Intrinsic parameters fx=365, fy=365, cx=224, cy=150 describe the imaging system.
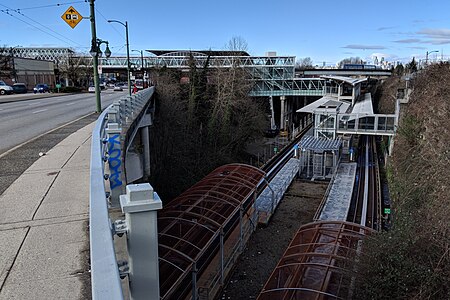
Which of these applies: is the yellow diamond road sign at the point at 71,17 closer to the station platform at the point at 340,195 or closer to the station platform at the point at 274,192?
the station platform at the point at 274,192

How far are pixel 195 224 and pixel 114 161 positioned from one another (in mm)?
6213

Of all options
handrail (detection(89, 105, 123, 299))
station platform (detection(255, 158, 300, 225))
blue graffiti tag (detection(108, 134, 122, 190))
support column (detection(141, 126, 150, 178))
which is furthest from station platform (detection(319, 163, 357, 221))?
handrail (detection(89, 105, 123, 299))

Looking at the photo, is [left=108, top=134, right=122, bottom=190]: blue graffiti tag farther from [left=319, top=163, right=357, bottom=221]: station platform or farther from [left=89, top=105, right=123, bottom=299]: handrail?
[left=319, top=163, right=357, bottom=221]: station platform

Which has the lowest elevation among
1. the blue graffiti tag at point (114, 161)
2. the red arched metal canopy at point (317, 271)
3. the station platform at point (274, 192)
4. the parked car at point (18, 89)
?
the station platform at point (274, 192)

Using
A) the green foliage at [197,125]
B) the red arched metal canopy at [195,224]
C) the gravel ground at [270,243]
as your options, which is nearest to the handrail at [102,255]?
the red arched metal canopy at [195,224]

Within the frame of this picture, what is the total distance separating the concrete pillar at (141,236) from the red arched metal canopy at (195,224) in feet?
21.7

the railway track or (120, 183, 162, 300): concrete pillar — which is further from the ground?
(120, 183, 162, 300): concrete pillar

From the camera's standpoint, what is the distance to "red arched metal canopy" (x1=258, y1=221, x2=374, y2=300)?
34.5 feet

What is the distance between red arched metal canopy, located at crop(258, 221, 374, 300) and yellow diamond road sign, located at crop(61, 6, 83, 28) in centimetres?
1374

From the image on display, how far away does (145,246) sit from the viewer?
2.94 m

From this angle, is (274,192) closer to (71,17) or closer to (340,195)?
(340,195)

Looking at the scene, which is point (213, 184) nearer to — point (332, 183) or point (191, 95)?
point (332, 183)

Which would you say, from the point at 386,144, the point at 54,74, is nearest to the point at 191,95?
the point at 386,144

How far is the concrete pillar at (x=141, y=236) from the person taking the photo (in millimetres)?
2887
